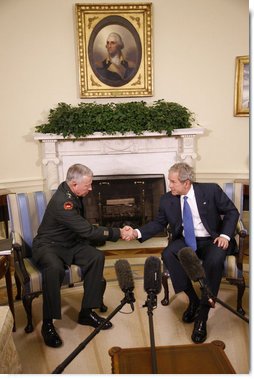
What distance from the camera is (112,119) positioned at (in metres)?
4.30

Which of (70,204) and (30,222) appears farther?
(30,222)

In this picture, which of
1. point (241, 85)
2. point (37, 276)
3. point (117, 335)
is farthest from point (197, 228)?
point (241, 85)

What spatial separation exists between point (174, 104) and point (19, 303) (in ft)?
9.47

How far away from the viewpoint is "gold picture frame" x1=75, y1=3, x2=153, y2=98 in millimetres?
4445

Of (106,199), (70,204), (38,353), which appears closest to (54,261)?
(70,204)

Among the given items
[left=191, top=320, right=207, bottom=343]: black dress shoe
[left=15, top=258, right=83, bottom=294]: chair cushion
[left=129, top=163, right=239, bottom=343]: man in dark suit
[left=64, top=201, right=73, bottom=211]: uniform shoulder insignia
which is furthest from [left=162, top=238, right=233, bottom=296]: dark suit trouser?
[left=64, top=201, right=73, bottom=211]: uniform shoulder insignia

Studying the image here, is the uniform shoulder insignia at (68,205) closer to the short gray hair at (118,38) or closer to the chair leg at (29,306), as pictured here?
the chair leg at (29,306)

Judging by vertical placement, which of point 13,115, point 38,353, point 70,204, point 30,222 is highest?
point 13,115

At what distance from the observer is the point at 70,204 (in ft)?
8.73

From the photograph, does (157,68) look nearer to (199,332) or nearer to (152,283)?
(199,332)

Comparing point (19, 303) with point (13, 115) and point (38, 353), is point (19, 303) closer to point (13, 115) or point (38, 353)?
point (38, 353)

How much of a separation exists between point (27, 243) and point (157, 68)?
2919 mm

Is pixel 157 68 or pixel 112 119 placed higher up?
pixel 157 68

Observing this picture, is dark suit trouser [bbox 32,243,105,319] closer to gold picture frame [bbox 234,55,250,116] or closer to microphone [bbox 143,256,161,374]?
microphone [bbox 143,256,161,374]
